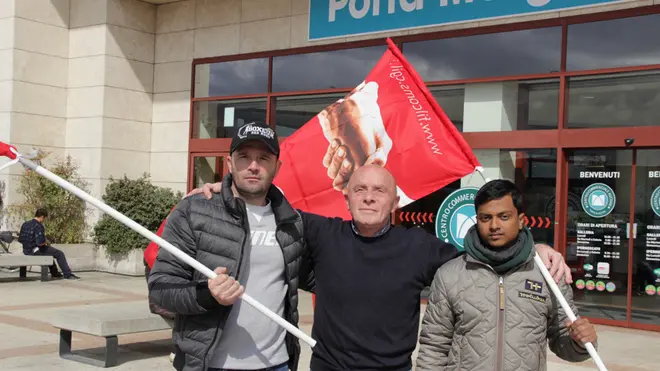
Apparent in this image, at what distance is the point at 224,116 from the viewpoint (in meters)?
15.4

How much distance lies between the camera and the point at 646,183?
10.3 meters

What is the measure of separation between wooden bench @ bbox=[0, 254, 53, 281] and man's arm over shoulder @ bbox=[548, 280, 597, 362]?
12.0 meters

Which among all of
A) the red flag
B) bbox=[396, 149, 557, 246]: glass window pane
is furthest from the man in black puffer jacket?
bbox=[396, 149, 557, 246]: glass window pane

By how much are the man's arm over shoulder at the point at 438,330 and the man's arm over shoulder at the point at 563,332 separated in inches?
17.2

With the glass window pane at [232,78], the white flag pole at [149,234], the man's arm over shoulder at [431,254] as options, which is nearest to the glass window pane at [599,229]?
the glass window pane at [232,78]

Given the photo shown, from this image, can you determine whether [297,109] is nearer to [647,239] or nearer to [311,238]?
[647,239]

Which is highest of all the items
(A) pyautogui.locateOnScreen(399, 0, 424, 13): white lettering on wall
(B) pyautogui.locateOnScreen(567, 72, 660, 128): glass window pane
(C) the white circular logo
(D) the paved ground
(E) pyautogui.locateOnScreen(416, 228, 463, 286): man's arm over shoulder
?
(A) pyautogui.locateOnScreen(399, 0, 424, 13): white lettering on wall

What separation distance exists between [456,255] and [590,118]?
314 inches

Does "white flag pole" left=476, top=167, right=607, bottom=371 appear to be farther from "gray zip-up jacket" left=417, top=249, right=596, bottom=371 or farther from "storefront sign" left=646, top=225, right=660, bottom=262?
"storefront sign" left=646, top=225, right=660, bottom=262

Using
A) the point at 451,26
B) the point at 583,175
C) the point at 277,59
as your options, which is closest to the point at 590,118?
the point at 583,175

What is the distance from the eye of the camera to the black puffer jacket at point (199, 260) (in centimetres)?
314

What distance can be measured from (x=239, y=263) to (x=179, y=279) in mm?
256

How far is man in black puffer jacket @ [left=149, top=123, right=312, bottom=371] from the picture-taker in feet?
10.5

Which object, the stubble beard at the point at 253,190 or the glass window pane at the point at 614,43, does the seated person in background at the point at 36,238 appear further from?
the stubble beard at the point at 253,190
